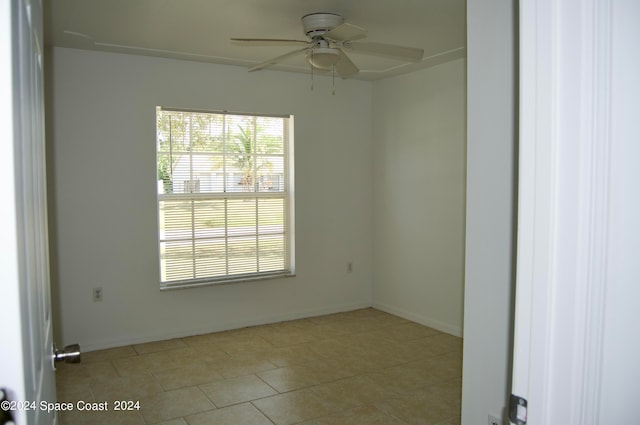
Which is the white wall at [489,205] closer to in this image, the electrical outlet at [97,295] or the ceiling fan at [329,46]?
the ceiling fan at [329,46]

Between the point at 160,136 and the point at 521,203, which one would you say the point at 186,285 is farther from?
the point at 521,203

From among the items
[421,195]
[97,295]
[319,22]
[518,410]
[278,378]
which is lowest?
[278,378]

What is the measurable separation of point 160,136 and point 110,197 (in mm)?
700

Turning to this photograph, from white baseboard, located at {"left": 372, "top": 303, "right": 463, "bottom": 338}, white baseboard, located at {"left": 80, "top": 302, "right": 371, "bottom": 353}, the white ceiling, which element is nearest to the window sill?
white baseboard, located at {"left": 80, "top": 302, "right": 371, "bottom": 353}

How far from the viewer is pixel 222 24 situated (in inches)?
132

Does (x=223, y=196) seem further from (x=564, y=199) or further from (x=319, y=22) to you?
(x=564, y=199)

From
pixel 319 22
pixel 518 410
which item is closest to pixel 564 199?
pixel 518 410

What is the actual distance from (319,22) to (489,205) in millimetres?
1842

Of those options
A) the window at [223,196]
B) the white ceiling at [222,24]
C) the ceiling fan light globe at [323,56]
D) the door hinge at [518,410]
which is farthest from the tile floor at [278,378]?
the white ceiling at [222,24]

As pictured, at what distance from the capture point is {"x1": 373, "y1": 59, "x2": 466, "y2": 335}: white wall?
4.47 m

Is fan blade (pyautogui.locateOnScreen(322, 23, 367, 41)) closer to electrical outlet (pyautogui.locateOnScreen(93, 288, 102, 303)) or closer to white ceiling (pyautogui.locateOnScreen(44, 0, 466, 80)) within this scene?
white ceiling (pyautogui.locateOnScreen(44, 0, 466, 80))

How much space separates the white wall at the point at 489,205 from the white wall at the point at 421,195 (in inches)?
100

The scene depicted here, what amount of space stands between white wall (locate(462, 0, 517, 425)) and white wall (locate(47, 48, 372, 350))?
10.1ft

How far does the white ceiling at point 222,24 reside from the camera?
9.73ft
